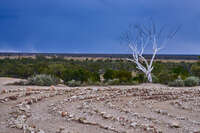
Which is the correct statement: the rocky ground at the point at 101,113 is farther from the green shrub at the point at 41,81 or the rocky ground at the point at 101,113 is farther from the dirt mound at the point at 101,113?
the green shrub at the point at 41,81

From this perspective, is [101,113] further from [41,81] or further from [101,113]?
[41,81]

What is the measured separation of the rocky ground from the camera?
6.29 meters

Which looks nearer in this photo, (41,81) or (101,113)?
(101,113)

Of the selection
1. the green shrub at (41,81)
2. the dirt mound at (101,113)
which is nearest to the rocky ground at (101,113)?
the dirt mound at (101,113)

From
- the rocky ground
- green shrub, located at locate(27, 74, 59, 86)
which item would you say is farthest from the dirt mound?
green shrub, located at locate(27, 74, 59, 86)

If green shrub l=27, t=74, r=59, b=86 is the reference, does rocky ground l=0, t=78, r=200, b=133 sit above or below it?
below

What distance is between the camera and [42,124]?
21.7 feet

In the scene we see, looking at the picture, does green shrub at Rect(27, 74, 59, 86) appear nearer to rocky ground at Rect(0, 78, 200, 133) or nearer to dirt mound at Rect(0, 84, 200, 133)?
rocky ground at Rect(0, 78, 200, 133)

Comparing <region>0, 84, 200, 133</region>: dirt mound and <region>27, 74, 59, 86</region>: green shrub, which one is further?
<region>27, 74, 59, 86</region>: green shrub

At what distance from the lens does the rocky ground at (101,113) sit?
6.29 m

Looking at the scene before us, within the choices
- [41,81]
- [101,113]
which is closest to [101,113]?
[101,113]

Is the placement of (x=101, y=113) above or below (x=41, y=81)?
below

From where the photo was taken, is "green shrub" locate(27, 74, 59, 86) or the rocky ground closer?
the rocky ground

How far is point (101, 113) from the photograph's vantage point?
764 centimetres
